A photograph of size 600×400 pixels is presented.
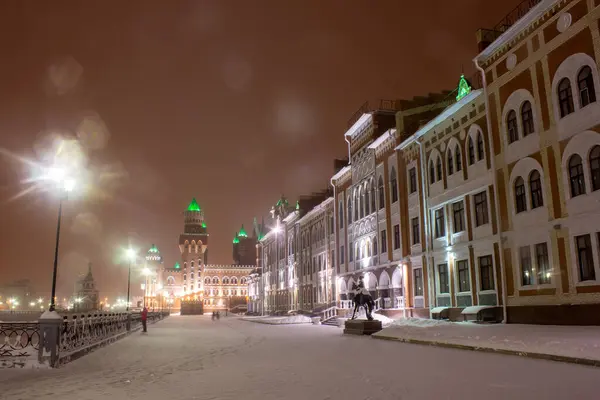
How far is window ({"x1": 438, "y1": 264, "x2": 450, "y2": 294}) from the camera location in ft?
89.9

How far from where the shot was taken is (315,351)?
17125mm

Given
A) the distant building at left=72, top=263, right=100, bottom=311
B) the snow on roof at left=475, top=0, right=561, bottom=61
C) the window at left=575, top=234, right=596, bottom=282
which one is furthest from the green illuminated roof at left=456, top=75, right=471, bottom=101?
the distant building at left=72, top=263, right=100, bottom=311

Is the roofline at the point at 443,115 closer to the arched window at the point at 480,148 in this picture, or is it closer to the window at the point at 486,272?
the arched window at the point at 480,148

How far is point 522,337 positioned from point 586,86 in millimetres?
9373

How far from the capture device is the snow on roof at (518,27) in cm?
1923

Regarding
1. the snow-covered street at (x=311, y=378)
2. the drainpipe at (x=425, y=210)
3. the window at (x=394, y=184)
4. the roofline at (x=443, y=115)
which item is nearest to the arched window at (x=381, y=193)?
the window at (x=394, y=184)

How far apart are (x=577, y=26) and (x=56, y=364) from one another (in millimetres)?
20432

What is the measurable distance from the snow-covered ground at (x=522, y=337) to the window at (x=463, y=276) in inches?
162

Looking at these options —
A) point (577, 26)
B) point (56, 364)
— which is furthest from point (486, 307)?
point (56, 364)

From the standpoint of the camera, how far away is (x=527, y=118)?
21.1m

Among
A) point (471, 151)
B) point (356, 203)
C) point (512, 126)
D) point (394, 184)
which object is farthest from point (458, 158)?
point (356, 203)

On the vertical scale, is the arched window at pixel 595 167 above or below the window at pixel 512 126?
below

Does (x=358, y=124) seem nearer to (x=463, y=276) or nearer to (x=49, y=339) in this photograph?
(x=463, y=276)

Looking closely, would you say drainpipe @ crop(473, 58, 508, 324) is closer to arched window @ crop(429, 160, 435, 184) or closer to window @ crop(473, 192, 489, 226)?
window @ crop(473, 192, 489, 226)
